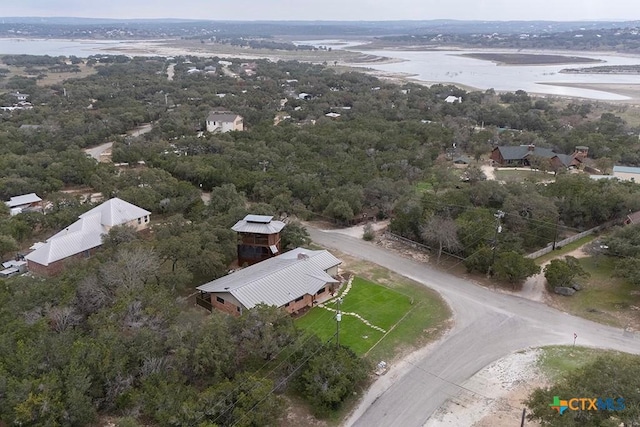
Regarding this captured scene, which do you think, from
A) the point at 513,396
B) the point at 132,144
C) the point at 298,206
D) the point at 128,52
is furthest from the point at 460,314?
the point at 128,52

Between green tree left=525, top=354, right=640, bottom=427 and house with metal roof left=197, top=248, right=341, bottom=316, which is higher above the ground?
green tree left=525, top=354, right=640, bottom=427

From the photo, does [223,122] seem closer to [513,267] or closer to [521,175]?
[521,175]

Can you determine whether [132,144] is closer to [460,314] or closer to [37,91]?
[460,314]

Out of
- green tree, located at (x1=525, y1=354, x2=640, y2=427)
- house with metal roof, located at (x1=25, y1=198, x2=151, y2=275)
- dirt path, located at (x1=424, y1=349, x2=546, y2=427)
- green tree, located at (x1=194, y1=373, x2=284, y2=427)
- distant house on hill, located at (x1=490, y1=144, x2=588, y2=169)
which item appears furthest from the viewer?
distant house on hill, located at (x1=490, y1=144, x2=588, y2=169)

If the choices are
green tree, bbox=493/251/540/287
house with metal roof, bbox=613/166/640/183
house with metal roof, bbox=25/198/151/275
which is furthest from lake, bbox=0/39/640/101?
house with metal roof, bbox=25/198/151/275

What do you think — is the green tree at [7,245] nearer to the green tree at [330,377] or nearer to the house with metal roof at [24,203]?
the house with metal roof at [24,203]

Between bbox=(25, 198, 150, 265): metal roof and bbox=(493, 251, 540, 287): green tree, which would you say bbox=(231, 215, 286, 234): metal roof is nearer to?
bbox=(25, 198, 150, 265): metal roof

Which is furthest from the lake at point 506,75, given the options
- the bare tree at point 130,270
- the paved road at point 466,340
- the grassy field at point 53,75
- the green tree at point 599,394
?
the bare tree at point 130,270
